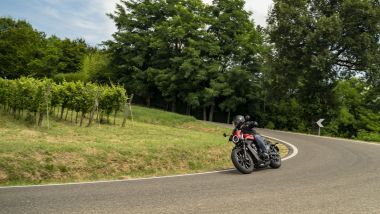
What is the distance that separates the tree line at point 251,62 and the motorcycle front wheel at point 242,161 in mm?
18520

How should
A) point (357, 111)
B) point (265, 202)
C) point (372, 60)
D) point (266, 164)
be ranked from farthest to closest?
point (357, 111) < point (372, 60) < point (266, 164) < point (265, 202)

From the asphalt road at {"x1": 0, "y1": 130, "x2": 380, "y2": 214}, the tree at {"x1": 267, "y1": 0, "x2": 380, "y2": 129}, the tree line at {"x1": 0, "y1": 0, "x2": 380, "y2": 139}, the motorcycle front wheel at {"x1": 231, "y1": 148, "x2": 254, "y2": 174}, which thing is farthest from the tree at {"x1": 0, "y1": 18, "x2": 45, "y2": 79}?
the asphalt road at {"x1": 0, "y1": 130, "x2": 380, "y2": 214}

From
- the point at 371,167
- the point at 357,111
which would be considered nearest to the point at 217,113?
the point at 357,111

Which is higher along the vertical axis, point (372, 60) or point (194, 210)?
point (372, 60)

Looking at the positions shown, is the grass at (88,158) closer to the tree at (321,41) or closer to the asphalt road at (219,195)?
the asphalt road at (219,195)

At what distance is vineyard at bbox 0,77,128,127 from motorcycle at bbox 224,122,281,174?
34.2 feet

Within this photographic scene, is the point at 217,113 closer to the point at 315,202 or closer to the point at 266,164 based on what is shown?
the point at 266,164

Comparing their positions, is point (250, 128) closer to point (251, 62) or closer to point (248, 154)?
point (248, 154)

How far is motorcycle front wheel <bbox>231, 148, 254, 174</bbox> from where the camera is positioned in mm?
10602

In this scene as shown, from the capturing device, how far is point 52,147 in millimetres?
11461

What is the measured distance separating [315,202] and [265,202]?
0.91 m

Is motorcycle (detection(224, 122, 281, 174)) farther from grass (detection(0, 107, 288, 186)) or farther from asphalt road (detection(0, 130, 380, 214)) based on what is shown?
grass (detection(0, 107, 288, 186))

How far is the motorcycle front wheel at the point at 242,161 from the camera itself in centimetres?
1060

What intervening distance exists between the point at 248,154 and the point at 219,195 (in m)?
3.35
